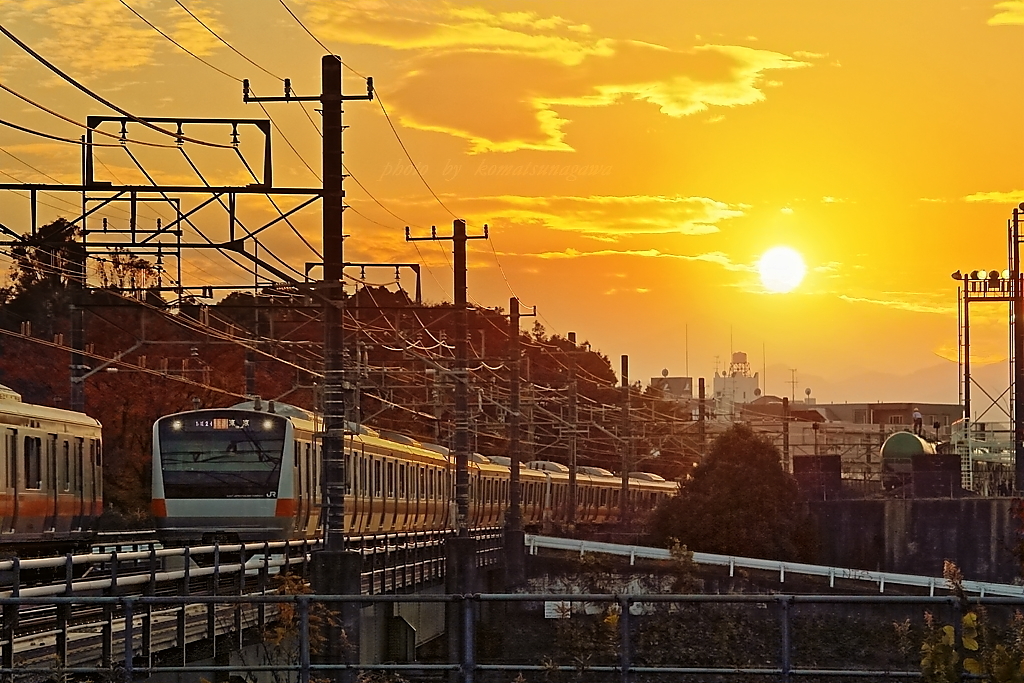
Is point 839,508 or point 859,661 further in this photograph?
point 839,508

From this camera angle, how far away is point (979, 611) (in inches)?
543

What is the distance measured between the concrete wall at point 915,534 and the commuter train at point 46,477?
36304 mm

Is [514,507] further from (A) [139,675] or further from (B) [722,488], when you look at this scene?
(A) [139,675]

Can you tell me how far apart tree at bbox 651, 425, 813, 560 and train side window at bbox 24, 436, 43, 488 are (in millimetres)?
33385

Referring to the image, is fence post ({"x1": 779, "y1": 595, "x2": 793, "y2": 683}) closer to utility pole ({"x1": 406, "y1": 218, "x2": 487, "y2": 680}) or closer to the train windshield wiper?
the train windshield wiper

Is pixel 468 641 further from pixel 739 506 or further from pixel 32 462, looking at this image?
pixel 739 506

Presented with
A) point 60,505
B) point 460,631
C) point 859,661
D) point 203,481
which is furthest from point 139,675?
point 203,481

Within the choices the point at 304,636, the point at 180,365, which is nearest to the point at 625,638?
the point at 304,636

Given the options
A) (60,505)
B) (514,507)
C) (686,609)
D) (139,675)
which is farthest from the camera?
(514,507)

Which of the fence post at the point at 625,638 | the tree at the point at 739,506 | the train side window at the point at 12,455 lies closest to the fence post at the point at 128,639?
the fence post at the point at 625,638

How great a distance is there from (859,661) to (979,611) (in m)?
3.82

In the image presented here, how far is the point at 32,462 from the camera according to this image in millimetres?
26875

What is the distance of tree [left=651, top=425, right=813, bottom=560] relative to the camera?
5784 centimetres

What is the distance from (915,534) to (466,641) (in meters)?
50.4
